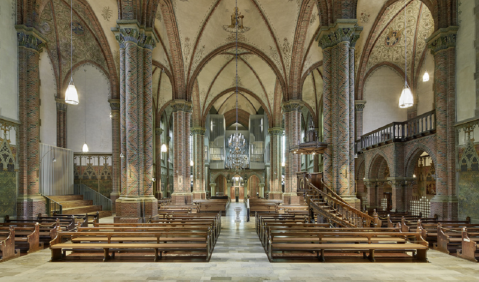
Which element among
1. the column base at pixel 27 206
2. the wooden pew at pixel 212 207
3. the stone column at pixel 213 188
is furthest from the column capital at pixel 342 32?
the stone column at pixel 213 188

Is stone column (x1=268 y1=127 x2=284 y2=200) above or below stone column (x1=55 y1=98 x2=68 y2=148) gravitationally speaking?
below

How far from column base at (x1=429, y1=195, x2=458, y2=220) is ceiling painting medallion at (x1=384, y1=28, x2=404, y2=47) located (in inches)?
468

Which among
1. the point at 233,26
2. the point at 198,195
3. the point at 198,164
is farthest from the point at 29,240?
the point at 198,164

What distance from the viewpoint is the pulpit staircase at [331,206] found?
10.5 meters

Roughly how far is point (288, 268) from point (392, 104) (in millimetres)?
19490

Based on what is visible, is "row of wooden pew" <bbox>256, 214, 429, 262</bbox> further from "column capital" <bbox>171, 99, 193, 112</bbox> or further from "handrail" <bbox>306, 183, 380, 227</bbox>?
"column capital" <bbox>171, 99, 193, 112</bbox>

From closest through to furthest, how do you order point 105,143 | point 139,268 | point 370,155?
point 139,268 → point 370,155 → point 105,143

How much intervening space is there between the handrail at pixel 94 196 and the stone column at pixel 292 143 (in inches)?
473

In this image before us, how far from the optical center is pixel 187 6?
19.3 m

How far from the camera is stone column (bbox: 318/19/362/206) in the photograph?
12016 millimetres

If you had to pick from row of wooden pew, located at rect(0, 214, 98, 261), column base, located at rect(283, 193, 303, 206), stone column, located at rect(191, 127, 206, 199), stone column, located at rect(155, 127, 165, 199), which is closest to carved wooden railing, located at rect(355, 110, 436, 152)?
column base, located at rect(283, 193, 303, 206)

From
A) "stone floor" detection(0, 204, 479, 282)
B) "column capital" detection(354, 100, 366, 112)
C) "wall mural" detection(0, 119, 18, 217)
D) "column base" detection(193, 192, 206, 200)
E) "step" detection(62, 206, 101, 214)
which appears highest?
"column capital" detection(354, 100, 366, 112)

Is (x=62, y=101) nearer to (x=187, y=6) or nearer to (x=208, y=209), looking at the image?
(x=187, y=6)

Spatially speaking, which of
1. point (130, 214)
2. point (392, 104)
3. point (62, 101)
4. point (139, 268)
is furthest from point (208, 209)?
point (392, 104)
